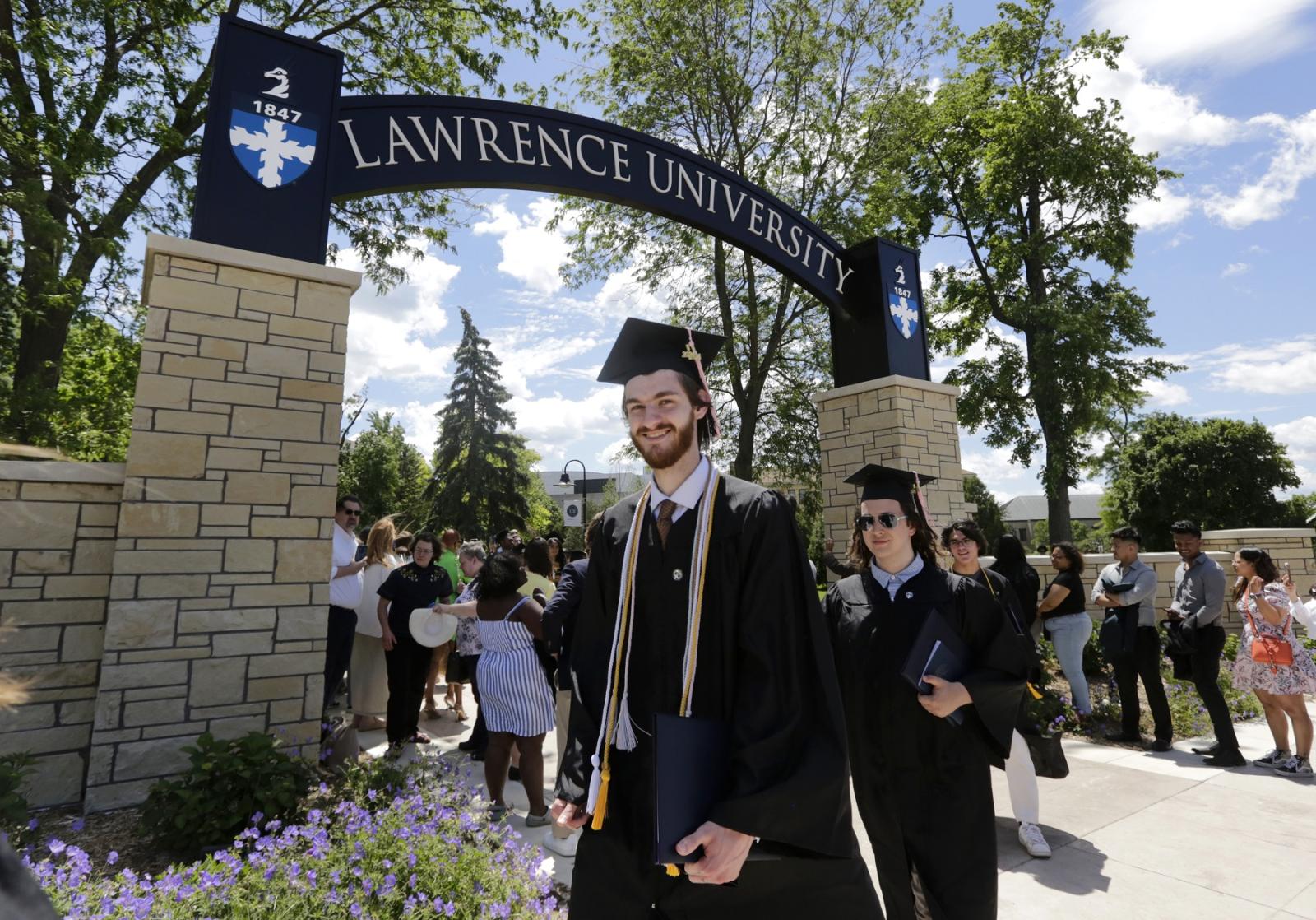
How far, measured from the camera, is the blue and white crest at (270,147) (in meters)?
4.88

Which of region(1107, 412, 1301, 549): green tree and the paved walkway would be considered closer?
the paved walkway

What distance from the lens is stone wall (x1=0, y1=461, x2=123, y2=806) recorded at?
13.5 feet

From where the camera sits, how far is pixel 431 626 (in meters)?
5.27

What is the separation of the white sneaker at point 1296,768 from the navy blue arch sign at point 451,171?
15.0 feet

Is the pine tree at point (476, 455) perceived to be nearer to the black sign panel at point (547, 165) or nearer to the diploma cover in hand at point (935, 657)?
the black sign panel at point (547, 165)

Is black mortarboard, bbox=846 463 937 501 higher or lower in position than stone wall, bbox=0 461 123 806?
higher

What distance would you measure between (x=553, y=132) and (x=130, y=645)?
5.00m

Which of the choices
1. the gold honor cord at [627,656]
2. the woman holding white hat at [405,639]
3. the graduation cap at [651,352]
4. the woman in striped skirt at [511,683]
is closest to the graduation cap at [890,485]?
the graduation cap at [651,352]

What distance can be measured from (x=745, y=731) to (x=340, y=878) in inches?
84.7

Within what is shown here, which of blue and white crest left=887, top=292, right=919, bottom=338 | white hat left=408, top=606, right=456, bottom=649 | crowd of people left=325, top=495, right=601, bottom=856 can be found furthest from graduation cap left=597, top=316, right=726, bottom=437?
blue and white crest left=887, top=292, right=919, bottom=338

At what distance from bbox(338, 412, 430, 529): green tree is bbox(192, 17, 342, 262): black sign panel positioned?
29.8 meters

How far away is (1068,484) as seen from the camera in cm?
1814

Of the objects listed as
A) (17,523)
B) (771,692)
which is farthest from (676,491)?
(17,523)

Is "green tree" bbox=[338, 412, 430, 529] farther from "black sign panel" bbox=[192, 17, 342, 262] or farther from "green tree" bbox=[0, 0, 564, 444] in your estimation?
"black sign panel" bbox=[192, 17, 342, 262]
